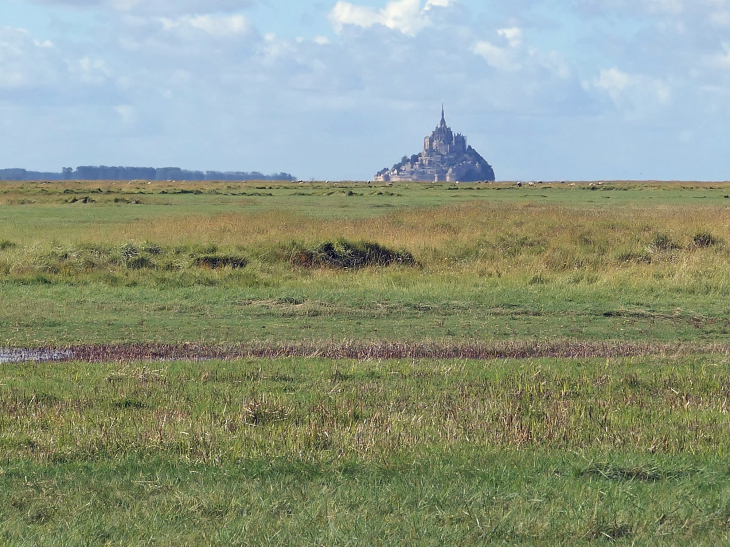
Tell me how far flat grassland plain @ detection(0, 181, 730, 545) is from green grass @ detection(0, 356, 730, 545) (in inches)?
1.1

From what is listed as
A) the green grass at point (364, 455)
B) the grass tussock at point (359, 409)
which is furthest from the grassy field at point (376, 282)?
the green grass at point (364, 455)

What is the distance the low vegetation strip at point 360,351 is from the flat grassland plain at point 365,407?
0.25ft

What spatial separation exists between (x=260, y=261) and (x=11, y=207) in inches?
1421

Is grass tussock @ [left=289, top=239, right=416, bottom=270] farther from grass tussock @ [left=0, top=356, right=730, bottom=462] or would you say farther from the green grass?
the green grass

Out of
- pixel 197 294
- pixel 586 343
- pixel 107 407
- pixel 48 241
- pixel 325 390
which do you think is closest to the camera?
pixel 107 407

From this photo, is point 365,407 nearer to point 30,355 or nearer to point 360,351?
point 360,351

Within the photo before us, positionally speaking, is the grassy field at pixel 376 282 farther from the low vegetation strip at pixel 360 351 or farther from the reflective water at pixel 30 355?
the low vegetation strip at pixel 360 351

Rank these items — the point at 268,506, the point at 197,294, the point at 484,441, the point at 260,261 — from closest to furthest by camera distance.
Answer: the point at 268,506
the point at 484,441
the point at 197,294
the point at 260,261

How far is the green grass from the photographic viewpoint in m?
5.39

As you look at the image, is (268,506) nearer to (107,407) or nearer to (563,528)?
(563,528)

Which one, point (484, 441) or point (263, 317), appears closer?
point (484, 441)

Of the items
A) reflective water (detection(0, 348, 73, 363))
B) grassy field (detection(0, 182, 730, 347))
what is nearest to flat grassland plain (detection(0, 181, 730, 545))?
grassy field (detection(0, 182, 730, 347))

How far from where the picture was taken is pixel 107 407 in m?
8.92

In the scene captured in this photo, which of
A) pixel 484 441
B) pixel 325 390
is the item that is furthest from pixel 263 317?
pixel 484 441
